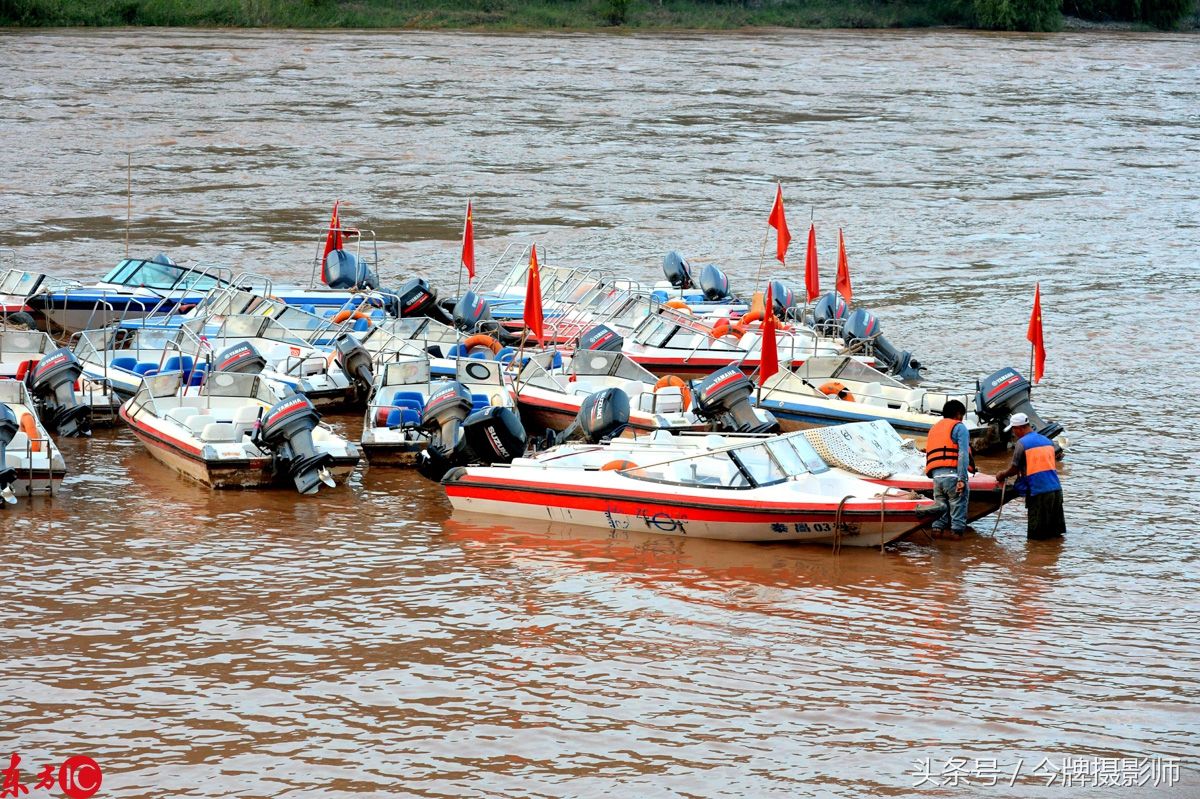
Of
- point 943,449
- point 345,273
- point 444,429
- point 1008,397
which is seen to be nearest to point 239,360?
A: point 444,429

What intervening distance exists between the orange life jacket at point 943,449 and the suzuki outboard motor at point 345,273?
1221 centimetres

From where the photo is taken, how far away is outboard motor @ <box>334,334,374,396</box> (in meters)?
19.9

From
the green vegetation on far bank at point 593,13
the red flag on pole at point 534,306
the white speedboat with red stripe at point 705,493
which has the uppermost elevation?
the green vegetation on far bank at point 593,13

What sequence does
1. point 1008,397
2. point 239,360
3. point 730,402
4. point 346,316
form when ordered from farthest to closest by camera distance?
point 346,316
point 239,360
point 730,402
point 1008,397

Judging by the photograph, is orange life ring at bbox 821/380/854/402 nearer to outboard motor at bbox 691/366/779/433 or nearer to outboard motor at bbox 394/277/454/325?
outboard motor at bbox 691/366/779/433

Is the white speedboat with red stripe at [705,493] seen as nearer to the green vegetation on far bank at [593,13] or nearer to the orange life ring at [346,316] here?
the orange life ring at [346,316]

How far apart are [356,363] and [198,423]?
10.4ft

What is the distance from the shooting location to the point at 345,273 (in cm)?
2477

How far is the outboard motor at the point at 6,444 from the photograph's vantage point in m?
15.1

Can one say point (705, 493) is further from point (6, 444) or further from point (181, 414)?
point (6, 444)

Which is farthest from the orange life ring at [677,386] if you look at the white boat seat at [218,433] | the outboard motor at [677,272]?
the outboard motor at [677,272]

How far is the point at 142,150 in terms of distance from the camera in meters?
40.1

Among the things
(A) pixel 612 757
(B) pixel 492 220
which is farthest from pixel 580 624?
(B) pixel 492 220

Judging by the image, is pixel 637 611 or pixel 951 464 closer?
pixel 637 611
